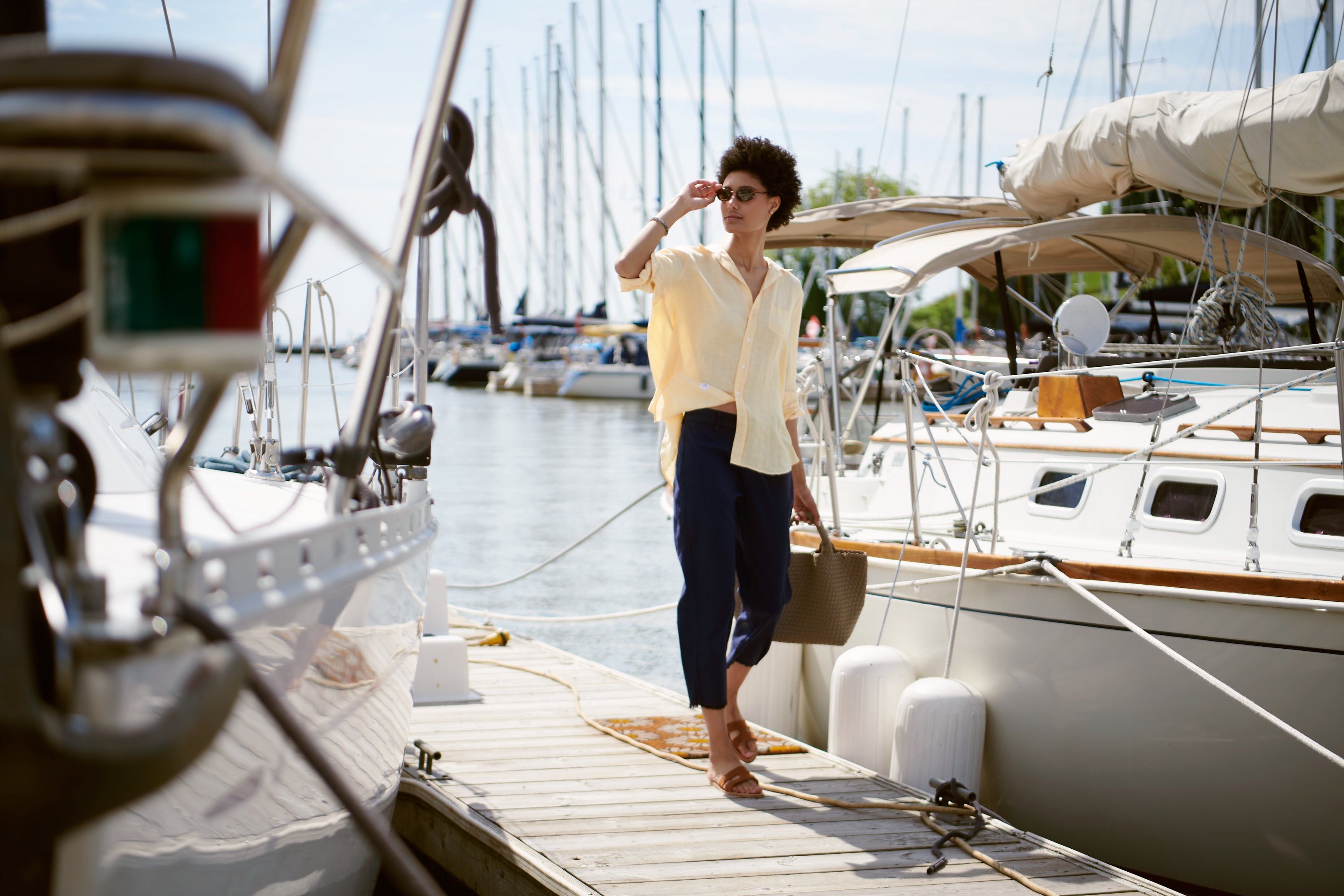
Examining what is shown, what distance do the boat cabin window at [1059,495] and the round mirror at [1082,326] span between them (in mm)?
955

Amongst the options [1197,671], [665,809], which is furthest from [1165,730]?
[665,809]

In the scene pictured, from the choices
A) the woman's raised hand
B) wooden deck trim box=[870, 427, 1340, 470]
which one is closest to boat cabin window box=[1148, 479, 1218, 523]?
wooden deck trim box=[870, 427, 1340, 470]

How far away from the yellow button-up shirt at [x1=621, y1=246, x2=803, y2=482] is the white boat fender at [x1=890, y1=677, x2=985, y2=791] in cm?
133

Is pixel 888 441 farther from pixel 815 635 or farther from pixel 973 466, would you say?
pixel 815 635

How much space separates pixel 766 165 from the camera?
4.03m

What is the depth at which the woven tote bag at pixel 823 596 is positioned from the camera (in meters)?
4.41

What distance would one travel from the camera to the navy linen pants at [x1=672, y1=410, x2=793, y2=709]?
12.5 feet

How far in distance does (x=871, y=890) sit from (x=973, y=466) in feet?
10.8

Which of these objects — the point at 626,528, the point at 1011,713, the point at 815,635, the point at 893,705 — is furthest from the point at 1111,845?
the point at 626,528

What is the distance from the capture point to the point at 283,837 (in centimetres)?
227

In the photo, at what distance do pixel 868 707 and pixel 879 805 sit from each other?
3.09 ft

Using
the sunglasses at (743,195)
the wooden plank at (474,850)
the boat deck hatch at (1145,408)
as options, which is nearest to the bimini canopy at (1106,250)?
the boat deck hatch at (1145,408)

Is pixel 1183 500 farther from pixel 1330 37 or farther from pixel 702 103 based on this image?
pixel 702 103

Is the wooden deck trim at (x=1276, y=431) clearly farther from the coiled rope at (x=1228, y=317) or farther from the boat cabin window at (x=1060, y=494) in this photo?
the coiled rope at (x=1228, y=317)
